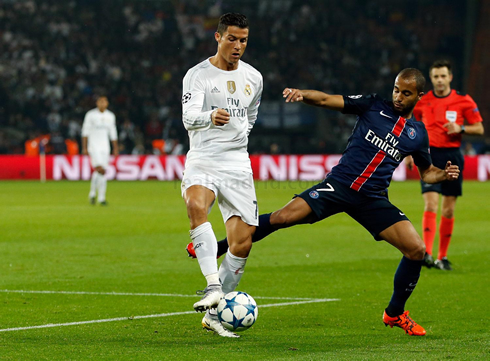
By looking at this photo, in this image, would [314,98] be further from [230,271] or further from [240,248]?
[230,271]

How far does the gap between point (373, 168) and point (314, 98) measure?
0.77m

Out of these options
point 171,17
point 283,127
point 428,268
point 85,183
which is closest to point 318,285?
point 428,268

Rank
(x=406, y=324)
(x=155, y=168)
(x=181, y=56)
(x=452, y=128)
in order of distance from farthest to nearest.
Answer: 1. (x=181, y=56)
2. (x=155, y=168)
3. (x=452, y=128)
4. (x=406, y=324)

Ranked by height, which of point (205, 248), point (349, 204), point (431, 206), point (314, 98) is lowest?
point (431, 206)

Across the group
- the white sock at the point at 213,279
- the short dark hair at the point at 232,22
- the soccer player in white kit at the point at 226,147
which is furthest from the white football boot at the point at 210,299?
the short dark hair at the point at 232,22

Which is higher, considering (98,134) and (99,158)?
(98,134)

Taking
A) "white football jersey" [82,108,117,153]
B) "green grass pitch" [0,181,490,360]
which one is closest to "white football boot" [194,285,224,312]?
"green grass pitch" [0,181,490,360]

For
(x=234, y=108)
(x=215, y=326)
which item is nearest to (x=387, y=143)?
(x=234, y=108)

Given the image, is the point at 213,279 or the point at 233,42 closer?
the point at 213,279

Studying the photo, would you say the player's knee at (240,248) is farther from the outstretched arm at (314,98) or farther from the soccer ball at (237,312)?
the outstretched arm at (314,98)

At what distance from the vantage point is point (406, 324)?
5844mm

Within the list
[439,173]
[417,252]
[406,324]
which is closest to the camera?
[406,324]

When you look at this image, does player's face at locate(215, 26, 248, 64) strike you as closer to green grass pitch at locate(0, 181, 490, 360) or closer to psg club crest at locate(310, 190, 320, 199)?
psg club crest at locate(310, 190, 320, 199)

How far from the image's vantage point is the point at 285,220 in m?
6.37
